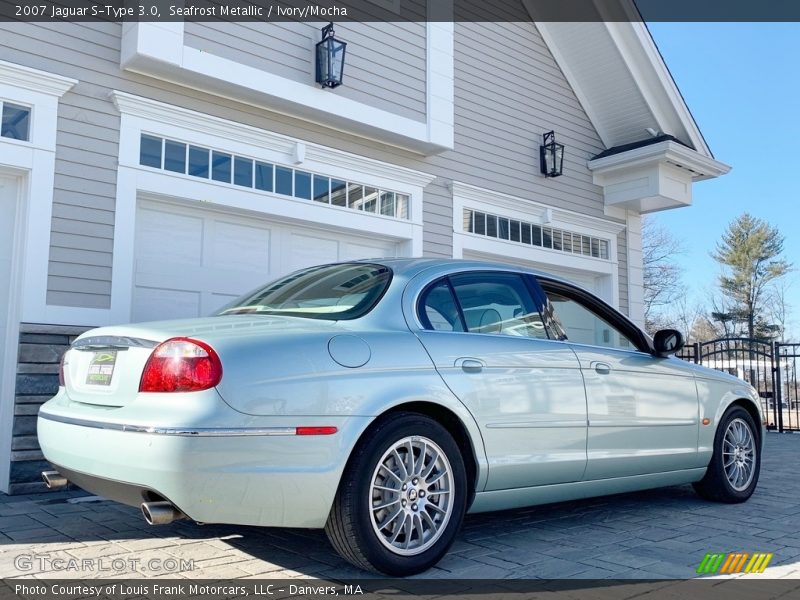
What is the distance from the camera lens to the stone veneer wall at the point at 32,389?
212 inches

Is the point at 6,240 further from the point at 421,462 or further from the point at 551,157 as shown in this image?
the point at 551,157

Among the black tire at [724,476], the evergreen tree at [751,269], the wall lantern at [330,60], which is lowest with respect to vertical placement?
the black tire at [724,476]

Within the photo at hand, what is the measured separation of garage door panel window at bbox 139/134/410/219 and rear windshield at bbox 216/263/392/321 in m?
2.76

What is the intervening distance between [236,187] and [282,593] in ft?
15.0

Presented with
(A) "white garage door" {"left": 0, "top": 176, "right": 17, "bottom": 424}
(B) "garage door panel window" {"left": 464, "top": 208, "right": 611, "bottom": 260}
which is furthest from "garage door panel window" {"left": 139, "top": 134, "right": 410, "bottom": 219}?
(B) "garage door panel window" {"left": 464, "top": 208, "right": 611, "bottom": 260}

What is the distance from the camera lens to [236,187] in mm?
6812

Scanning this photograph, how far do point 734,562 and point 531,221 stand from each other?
21.9 feet

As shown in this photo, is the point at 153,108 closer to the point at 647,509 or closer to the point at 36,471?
the point at 36,471

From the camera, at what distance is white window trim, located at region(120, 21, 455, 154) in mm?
6133

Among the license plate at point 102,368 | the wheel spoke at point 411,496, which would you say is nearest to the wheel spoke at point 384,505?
the wheel spoke at point 411,496

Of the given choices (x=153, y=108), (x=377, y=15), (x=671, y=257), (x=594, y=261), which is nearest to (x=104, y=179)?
(x=153, y=108)

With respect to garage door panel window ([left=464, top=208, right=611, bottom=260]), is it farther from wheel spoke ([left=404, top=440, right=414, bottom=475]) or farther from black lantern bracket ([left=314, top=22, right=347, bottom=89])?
wheel spoke ([left=404, top=440, right=414, bottom=475])

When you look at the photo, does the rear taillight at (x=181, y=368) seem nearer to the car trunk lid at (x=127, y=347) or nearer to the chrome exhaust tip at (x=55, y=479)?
the car trunk lid at (x=127, y=347)

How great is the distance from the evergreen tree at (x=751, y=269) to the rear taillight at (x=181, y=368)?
4324 cm
